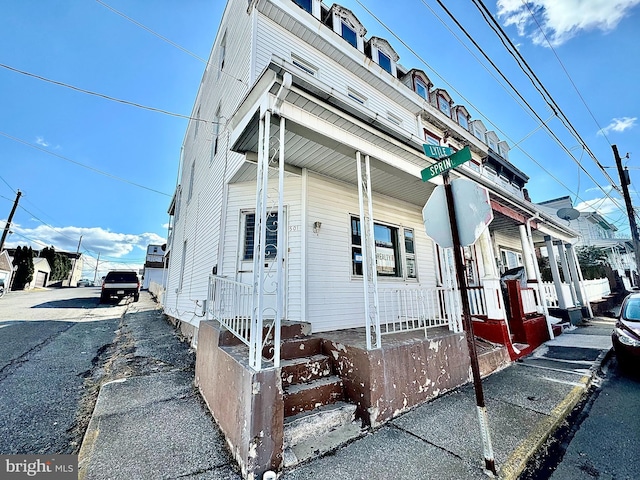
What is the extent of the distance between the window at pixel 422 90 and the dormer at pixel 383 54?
1.11 metres

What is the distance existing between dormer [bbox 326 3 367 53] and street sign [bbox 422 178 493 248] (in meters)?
7.09

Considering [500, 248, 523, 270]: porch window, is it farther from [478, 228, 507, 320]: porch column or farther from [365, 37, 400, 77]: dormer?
[365, 37, 400, 77]: dormer

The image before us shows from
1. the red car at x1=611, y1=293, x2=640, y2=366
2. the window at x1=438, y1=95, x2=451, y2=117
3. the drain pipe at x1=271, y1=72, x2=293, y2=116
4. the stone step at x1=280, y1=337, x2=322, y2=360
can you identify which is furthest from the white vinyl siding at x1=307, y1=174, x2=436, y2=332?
the window at x1=438, y1=95, x2=451, y2=117

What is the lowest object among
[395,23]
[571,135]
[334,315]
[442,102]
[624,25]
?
[334,315]

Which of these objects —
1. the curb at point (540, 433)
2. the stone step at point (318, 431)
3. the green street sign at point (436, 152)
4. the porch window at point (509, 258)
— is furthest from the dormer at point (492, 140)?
the stone step at point (318, 431)

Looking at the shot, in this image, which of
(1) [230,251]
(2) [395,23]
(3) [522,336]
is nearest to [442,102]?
(2) [395,23]

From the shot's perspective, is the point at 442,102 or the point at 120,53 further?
the point at 442,102

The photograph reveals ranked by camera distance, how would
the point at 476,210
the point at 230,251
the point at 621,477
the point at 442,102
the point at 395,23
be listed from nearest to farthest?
the point at 621,477 → the point at 476,210 → the point at 395,23 → the point at 230,251 → the point at 442,102

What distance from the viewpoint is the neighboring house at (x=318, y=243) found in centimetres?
276

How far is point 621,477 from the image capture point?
2072mm

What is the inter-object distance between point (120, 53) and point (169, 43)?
2.90 m

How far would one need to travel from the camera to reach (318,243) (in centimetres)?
495

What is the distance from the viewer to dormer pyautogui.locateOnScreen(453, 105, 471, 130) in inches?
441

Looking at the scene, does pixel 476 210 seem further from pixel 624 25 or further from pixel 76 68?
pixel 76 68
